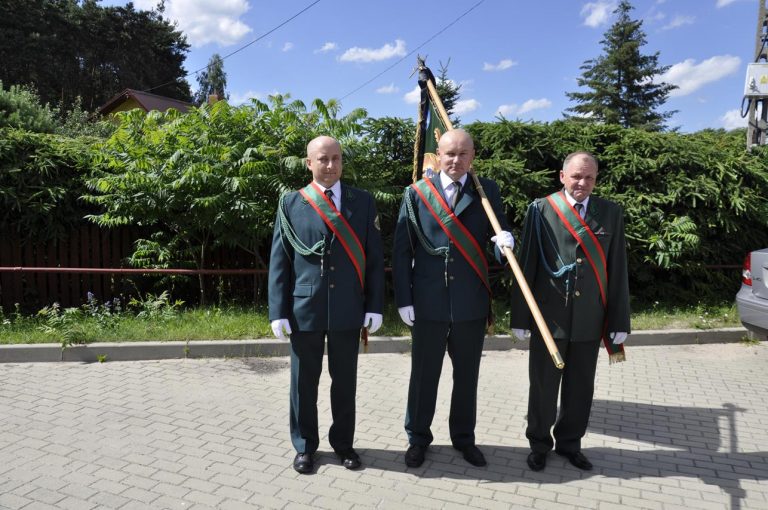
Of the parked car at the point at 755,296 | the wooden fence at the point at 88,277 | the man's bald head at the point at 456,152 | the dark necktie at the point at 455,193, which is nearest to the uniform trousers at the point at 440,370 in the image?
the dark necktie at the point at 455,193

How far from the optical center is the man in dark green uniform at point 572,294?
3.44 m

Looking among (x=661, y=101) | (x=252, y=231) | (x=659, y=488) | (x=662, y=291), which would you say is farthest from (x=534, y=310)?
(x=661, y=101)

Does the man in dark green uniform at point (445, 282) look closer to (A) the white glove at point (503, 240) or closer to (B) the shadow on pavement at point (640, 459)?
(A) the white glove at point (503, 240)

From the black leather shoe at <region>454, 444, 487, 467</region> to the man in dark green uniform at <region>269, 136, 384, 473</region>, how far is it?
2.25 ft

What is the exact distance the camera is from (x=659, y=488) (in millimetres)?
3355

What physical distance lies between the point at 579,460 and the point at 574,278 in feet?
3.80

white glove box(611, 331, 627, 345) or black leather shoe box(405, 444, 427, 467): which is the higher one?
white glove box(611, 331, 627, 345)

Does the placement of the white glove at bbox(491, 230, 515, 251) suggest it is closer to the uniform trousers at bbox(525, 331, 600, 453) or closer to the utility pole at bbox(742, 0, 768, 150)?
the uniform trousers at bbox(525, 331, 600, 453)

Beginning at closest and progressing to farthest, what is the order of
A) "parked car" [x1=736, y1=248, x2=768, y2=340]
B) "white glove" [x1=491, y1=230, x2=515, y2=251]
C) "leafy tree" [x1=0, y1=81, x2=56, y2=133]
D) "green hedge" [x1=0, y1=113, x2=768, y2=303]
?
"white glove" [x1=491, y1=230, x2=515, y2=251]
"parked car" [x1=736, y1=248, x2=768, y2=340]
"green hedge" [x1=0, y1=113, x2=768, y2=303]
"leafy tree" [x1=0, y1=81, x2=56, y2=133]

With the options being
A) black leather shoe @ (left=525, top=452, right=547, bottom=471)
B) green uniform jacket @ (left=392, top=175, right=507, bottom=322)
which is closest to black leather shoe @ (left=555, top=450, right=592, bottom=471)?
black leather shoe @ (left=525, top=452, right=547, bottom=471)

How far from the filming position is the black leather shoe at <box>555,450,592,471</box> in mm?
3570

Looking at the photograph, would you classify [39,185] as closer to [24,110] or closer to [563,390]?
[563,390]

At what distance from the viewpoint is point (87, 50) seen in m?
40.2

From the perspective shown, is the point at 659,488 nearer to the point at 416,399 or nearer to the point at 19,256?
the point at 416,399
